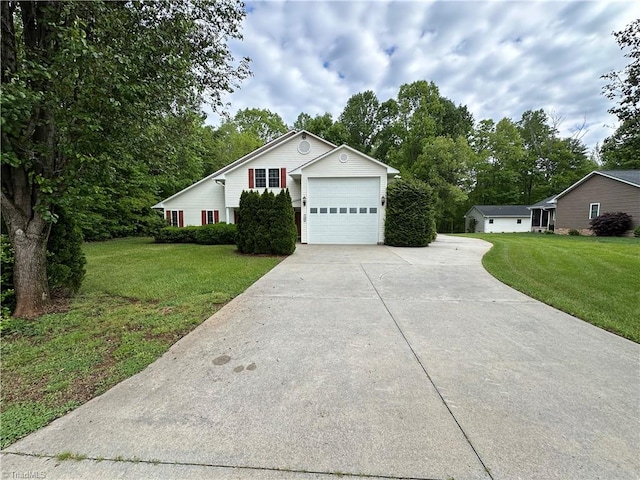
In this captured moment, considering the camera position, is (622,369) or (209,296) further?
(209,296)

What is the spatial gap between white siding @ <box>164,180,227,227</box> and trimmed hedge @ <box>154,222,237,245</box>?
2619mm

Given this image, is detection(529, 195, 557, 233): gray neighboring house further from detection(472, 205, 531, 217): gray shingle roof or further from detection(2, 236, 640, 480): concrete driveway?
detection(2, 236, 640, 480): concrete driveway

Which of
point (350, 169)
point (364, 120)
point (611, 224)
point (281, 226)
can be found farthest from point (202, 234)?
point (364, 120)

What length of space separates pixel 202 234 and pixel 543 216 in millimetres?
32541

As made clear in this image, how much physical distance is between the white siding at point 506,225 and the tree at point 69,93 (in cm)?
3429

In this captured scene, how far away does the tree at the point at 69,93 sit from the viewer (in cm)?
356

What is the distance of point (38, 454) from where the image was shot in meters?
1.76

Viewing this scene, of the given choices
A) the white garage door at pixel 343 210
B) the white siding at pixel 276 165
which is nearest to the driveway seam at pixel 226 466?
the white garage door at pixel 343 210

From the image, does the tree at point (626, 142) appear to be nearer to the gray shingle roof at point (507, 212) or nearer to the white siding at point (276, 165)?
the white siding at point (276, 165)

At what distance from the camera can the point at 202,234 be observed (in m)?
14.8

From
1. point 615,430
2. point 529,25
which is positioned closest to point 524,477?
point 615,430

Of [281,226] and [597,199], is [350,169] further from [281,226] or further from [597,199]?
[597,199]

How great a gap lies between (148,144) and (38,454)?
184 inches

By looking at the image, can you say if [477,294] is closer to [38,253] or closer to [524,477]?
[524,477]
